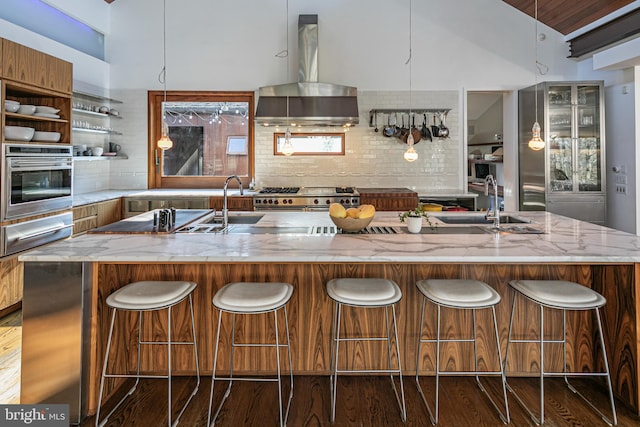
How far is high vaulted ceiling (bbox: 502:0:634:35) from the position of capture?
4773mm

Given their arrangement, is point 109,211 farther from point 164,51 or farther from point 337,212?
point 337,212

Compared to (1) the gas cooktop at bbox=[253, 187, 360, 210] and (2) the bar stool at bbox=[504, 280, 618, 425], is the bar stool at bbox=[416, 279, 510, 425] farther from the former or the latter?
(1) the gas cooktop at bbox=[253, 187, 360, 210]

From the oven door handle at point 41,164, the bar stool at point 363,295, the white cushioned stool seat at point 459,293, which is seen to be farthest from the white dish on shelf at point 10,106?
the white cushioned stool seat at point 459,293

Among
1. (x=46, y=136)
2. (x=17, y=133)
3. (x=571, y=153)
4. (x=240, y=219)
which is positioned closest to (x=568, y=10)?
(x=571, y=153)

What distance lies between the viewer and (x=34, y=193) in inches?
150

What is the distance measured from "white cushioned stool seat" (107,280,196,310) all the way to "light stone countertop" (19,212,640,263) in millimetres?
215

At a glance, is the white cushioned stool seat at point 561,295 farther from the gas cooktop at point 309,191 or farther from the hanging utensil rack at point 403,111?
the hanging utensil rack at point 403,111

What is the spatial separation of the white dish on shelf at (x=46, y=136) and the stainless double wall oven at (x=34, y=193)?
0.24 feet

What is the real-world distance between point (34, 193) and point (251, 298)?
2891 mm

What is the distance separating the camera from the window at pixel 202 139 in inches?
232

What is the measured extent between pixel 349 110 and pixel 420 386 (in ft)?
11.7

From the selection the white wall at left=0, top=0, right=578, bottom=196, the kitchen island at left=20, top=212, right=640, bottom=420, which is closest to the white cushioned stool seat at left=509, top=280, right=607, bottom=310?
the kitchen island at left=20, top=212, right=640, bottom=420

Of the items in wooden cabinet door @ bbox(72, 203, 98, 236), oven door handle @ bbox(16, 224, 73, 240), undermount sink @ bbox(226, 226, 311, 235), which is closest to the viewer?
undermount sink @ bbox(226, 226, 311, 235)

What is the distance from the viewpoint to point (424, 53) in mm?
5734
